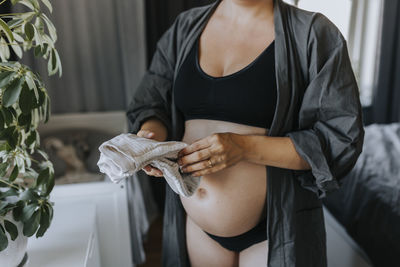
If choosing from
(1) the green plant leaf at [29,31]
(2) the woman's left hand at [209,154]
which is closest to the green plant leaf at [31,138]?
(1) the green plant leaf at [29,31]

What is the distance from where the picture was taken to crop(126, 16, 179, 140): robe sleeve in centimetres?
111

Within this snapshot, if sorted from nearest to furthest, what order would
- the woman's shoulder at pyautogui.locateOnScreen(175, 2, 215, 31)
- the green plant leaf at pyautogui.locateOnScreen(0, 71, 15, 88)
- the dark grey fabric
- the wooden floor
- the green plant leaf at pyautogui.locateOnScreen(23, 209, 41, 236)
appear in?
the green plant leaf at pyautogui.locateOnScreen(0, 71, 15, 88) < the green plant leaf at pyautogui.locateOnScreen(23, 209, 41, 236) < the woman's shoulder at pyautogui.locateOnScreen(175, 2, 215, 31) < the wooden floor < the dark grey fabric

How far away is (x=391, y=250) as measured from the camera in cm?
134

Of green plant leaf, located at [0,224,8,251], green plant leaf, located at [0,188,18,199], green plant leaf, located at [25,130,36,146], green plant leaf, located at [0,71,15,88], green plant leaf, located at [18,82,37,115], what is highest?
green plant leaf, located at [0,71,15,88]

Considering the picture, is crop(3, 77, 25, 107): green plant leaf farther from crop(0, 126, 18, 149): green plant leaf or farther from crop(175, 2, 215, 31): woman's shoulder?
crop(175, 2, 215, 31): woman's shoulder

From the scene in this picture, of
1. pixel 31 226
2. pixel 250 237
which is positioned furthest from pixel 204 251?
pixel 31 226

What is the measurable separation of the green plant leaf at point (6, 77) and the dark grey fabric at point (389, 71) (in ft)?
8.69

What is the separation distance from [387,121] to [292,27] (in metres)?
2.31

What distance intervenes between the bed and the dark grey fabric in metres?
0.91

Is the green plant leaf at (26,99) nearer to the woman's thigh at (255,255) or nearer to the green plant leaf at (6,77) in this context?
the green plant leaf at (6,77)

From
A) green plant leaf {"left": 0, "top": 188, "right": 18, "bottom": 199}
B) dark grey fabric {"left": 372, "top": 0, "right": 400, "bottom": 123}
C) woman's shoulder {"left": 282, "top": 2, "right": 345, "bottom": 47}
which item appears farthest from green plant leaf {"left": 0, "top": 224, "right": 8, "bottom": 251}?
dark grey fabric {"left": 372, "top": 0, "right": 400, "bottom": 123}

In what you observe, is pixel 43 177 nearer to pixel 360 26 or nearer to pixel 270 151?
pixel 270 151

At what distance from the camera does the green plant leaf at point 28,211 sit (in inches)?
34.4

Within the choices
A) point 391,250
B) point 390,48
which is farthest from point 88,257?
point 390,48
